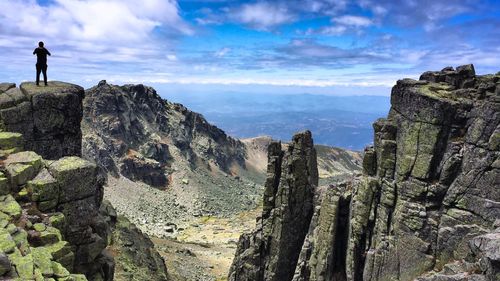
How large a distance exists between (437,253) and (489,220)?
16.5ft

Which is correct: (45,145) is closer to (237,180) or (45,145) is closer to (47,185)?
(47,185)

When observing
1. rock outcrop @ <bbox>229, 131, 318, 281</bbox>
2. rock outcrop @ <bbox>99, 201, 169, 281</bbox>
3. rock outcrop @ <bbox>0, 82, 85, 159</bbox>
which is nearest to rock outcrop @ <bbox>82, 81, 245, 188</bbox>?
rock outcrop @ <bbox>99, 201, 169, 281</bbox>

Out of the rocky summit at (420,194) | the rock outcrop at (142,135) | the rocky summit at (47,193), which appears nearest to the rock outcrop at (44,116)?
the rocky summit at (47,193)

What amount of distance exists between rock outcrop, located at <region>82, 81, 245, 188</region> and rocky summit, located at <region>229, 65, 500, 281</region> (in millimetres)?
87040

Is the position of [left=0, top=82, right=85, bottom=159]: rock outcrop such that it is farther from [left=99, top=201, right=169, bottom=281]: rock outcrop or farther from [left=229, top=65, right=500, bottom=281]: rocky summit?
[left=229, top=65, right=500, bottom=281]: rocky summit

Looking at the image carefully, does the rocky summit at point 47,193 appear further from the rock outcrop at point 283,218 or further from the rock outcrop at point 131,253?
the rock outcrop at point 283,218

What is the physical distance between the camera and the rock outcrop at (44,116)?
1284 inches

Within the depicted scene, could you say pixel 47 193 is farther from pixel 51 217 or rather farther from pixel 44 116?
pixel 44 116

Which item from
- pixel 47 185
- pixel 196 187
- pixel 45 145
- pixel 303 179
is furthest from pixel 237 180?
pixel 47 185

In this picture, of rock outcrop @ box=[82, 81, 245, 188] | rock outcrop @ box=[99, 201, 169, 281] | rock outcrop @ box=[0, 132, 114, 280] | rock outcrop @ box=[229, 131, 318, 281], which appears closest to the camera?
rock outcrop @ box=[0, 132, 114, 280]

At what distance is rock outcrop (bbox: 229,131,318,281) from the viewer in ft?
154

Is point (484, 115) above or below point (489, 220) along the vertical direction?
above

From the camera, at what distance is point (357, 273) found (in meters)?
39.1

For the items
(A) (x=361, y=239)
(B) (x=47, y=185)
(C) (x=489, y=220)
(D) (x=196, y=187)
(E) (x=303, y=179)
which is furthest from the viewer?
(D) (x=196, y=187)
